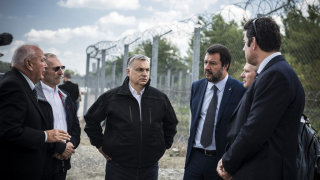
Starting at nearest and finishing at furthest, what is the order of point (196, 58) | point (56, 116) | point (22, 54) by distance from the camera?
point (22, 54) → point (56, 116) → point (196, 58)

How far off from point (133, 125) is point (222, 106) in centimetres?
93

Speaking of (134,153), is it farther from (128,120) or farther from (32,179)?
(32,179)

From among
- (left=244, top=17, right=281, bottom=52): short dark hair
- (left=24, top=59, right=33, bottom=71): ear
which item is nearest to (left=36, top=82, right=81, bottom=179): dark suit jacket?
(left=24, top=59, right=33, bottom=71): ear

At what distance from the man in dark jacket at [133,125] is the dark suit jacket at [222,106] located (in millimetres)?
346

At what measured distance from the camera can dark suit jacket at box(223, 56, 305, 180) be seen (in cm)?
194

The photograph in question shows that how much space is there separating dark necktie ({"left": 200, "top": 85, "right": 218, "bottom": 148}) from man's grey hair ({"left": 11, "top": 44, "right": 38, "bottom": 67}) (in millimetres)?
1771

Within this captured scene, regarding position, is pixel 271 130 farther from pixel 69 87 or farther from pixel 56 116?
pixel 69 87

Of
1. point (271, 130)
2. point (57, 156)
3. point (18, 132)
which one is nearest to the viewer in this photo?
point (271, 130)

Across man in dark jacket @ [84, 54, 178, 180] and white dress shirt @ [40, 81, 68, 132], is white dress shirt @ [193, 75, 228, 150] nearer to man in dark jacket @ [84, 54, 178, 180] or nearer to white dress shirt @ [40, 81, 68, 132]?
man in dark jacket @ [84, 54, 178, 180]

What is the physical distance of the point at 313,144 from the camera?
223 centimetres

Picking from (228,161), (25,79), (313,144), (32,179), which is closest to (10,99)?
(25,79)

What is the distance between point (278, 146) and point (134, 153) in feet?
4.99

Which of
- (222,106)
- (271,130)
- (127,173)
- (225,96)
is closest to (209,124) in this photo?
(222,106)

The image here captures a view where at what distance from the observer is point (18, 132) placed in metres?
2.40
